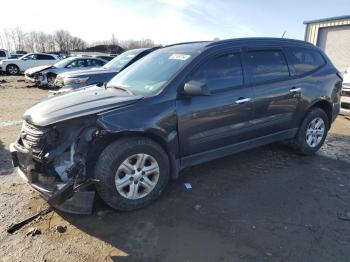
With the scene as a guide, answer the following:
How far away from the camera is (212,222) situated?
11.3 ft

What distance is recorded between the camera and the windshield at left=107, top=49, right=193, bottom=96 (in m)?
3.92

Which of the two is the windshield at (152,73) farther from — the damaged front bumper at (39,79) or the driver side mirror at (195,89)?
the damaged front bumper at (39,79)

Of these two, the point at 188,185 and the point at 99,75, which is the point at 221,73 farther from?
the point at 99,75

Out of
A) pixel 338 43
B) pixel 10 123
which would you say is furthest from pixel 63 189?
pixel 338 43

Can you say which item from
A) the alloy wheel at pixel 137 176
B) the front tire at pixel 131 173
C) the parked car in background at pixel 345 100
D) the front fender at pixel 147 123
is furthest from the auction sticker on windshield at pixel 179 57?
the parked car in background at pixel 345 100

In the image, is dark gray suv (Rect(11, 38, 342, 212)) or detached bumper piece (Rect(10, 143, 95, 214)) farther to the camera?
dark gray suv (Rect(11, 38, 342, 212))

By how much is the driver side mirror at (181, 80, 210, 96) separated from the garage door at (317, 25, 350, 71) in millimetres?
16114

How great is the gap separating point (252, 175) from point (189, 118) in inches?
58.2

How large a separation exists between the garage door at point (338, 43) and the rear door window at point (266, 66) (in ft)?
47.2

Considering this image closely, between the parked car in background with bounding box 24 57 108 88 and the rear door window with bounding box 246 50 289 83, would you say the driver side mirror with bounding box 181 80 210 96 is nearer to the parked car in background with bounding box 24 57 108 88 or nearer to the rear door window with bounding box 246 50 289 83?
the rear door window with bounding box 246 50 289 83

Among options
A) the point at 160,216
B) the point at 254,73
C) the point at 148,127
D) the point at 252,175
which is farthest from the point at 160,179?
the point at 254,73

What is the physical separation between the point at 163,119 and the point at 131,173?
0.70 m

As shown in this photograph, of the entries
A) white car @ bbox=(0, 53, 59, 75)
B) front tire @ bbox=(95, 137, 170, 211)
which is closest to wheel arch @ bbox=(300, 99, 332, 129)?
front tire @ bbox=(95, 137, 170, 211)

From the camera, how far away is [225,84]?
13.7 ft
